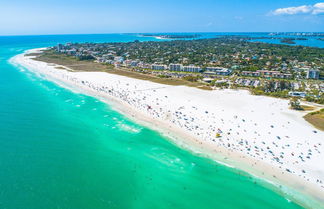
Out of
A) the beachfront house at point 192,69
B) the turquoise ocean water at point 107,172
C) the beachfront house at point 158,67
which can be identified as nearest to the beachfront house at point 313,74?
the beachfront house at point 192,69

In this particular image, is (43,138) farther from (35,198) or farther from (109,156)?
(35,198)

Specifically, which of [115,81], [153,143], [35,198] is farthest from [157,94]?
[35,198]

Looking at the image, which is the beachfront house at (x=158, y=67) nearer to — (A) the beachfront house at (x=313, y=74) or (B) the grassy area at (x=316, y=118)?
(A) the beachfront house at (x=313, y=74)

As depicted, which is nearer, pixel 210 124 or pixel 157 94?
pixel 210 124

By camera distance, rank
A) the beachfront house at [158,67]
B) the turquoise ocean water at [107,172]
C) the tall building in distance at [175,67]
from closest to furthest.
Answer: the turquoise ocean water at [107,172] → the tall building in distance at [175,67] → the beachfront house at [158,67]

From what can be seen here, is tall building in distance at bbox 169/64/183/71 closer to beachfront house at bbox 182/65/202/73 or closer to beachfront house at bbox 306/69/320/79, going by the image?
beachfront house at bbox 182/65/202/73

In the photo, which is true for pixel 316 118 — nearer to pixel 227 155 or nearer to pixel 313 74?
pixel 227 155
